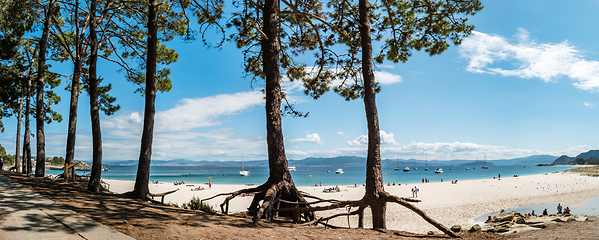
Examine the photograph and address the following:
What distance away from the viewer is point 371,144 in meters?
7.10

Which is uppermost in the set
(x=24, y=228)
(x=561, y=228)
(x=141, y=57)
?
(x=141, y=57)

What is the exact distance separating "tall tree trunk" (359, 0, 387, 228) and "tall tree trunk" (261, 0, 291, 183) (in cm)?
196

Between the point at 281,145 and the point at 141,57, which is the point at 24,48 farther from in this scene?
the point at 281,145

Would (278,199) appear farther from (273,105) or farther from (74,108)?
(74,108)

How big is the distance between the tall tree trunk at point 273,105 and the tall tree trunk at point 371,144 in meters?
1.96

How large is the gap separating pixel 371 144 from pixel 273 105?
2573mm

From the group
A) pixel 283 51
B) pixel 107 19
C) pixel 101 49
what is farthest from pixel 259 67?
pixel 101 49

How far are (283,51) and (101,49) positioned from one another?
9.64m

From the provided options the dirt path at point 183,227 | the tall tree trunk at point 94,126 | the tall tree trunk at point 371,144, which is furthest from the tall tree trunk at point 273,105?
the tall tree trunk at point 94,126

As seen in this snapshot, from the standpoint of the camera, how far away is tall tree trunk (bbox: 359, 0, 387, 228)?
6.56 m

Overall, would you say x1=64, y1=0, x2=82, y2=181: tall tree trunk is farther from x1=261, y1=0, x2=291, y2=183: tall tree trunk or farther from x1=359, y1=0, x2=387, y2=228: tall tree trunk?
x1=359, y1=0, x2=387, y2=228: tall tree trunk

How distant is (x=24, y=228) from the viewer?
13.4 ft

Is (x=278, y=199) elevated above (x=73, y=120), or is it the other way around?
(x=73, y=120)

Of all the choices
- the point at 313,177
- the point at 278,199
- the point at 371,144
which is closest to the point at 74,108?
the point at 278,199
